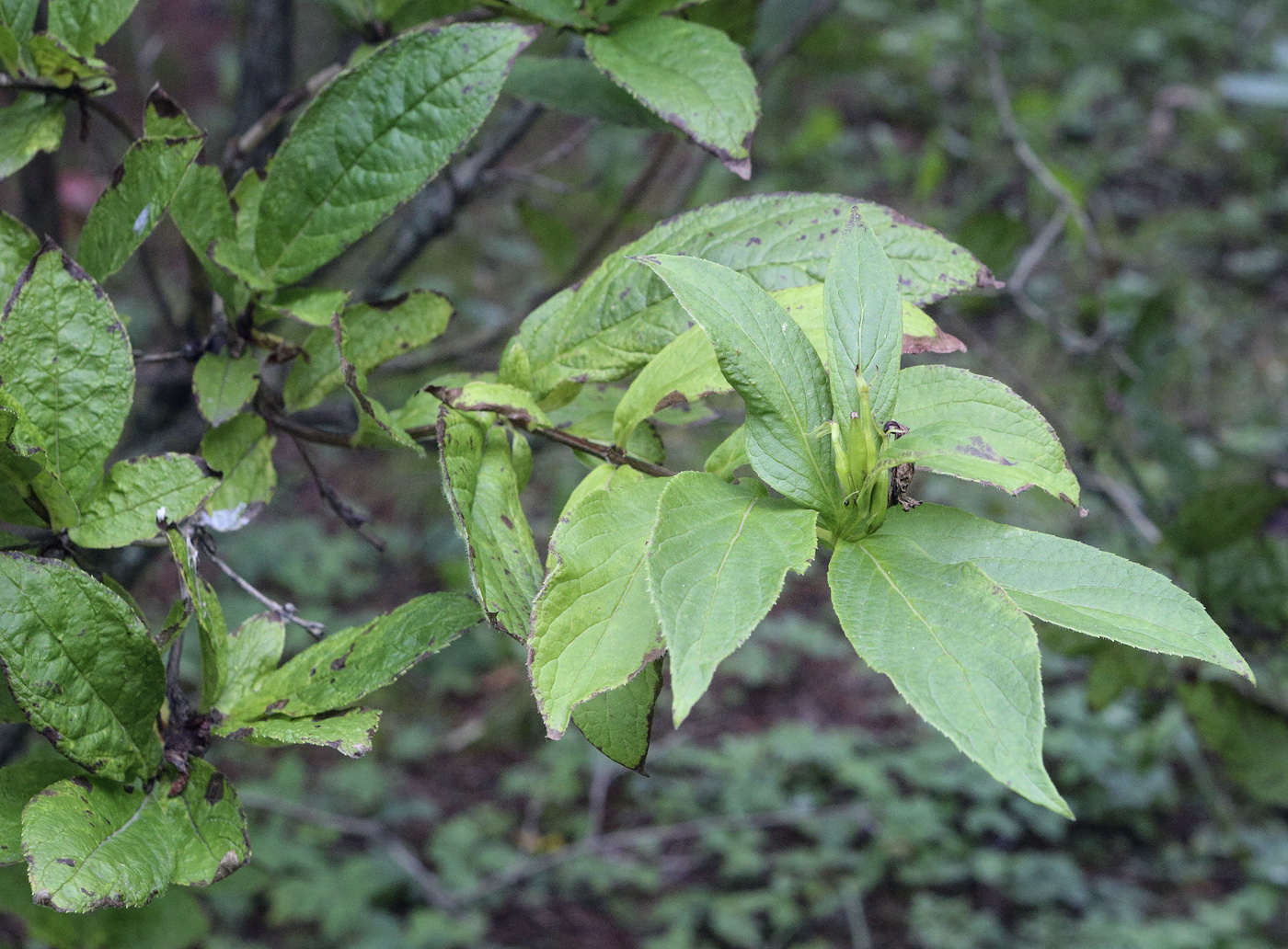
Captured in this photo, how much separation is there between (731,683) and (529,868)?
3.96 feet

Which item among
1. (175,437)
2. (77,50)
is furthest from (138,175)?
(175,437)

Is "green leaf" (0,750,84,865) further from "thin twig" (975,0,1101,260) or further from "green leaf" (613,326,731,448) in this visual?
"thin twig" (975,0,1101,260)

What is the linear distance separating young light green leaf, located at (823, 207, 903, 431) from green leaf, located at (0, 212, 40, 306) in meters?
0.53

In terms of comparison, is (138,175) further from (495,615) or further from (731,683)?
(731,683)

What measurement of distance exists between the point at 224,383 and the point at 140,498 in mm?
109

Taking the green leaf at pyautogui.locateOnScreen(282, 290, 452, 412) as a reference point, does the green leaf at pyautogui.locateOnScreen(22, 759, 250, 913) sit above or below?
below

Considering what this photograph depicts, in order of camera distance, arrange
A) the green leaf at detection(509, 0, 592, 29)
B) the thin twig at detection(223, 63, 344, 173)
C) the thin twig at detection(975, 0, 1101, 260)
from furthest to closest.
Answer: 1. the thin twig at detection(975, 0, 1101, 260)
2. the thin twig at detection(223, 63, 344, 173)
3. the green leaf at detection(509, 0, 592, 29)

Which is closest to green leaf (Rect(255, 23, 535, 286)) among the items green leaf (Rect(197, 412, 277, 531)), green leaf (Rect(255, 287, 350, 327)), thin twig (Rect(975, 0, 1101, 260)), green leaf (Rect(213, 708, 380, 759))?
green leaf (Rect(255, 287, 350, 327))

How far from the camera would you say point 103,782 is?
23.2 inches

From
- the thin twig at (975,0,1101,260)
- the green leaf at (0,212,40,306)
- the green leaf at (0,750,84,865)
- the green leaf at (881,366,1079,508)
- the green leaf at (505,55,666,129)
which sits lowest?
the thin twig at (975,0,1101,260)

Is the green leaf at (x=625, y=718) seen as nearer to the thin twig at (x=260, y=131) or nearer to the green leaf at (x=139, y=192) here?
the green leaf at (x=139, y=192)

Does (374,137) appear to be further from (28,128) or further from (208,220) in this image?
(28,128)

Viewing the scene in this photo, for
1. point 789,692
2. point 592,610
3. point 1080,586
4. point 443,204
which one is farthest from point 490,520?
point 789,692

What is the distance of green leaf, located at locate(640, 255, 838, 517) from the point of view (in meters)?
0.54
